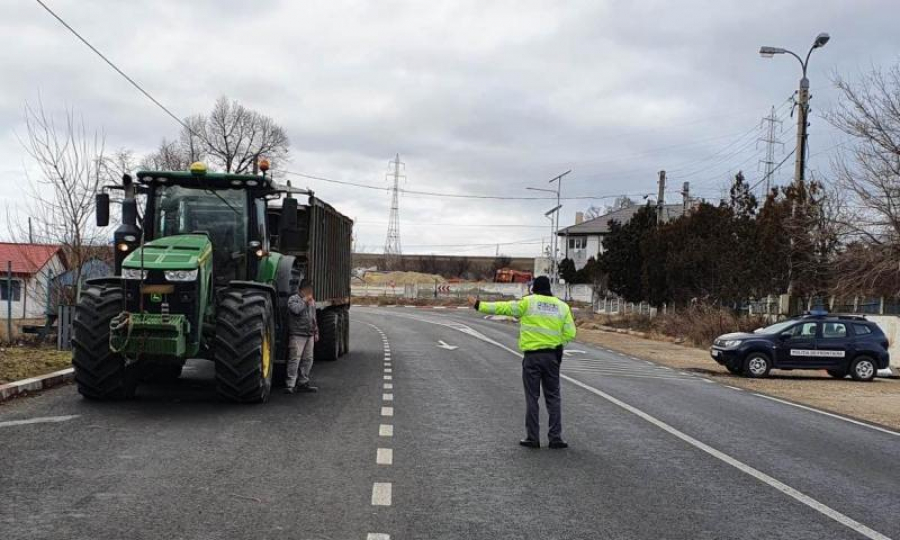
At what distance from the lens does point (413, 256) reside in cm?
11931

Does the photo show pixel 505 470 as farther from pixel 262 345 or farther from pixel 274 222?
pixel 274 222

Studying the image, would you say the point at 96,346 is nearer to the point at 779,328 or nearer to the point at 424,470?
the point at 424,470

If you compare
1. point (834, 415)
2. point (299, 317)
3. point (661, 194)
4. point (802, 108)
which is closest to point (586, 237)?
point (661, 194)

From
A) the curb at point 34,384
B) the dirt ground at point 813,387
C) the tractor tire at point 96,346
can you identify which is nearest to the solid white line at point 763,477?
the dirt ground at point 813,387

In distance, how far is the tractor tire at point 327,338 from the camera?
62.0 ft

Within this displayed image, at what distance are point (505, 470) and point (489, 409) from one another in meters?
4.09

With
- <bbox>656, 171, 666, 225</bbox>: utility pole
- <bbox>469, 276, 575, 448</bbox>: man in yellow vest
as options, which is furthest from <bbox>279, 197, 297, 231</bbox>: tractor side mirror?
<bbox>656, 171, 666, 225</bbox>: utility pole

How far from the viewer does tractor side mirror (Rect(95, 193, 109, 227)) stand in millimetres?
11211

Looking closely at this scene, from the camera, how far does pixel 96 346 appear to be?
418 inches

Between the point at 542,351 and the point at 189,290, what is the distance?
457 centimetres

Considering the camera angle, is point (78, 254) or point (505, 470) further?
point (78, 254)

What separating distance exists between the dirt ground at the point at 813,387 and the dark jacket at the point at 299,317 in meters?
9.01

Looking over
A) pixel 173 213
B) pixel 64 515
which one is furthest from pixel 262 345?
pixel 64 515

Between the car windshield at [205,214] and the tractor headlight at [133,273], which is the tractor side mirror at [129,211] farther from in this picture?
the tractor headlight at [133,273]
